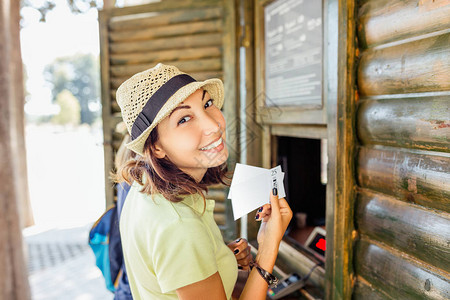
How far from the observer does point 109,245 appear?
192 centimetres

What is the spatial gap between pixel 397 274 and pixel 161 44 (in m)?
2.22

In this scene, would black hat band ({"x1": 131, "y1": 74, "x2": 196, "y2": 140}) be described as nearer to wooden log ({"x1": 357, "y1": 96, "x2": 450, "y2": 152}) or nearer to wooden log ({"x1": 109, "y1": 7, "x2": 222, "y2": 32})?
wooden log ({"x1": 357, "y1": 96, "x2": 450, "y2": 152})

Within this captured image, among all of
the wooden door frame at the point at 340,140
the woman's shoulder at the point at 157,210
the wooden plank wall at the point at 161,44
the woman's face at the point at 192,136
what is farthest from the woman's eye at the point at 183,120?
the wooden plank wall at the point at 161,44

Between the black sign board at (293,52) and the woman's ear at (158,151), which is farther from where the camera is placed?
the black sign board at (293,52)

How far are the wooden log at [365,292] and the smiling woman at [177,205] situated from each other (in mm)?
550

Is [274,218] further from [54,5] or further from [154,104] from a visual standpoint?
[54,5]

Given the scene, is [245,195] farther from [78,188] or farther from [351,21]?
[78,188]

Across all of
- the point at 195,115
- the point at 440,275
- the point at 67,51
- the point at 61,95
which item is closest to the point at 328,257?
the point at 440,275

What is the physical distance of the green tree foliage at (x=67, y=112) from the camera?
23594 mm

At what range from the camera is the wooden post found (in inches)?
126

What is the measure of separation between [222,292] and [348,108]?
0.92 m

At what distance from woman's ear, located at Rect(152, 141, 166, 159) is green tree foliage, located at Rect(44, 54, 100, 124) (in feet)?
82.1

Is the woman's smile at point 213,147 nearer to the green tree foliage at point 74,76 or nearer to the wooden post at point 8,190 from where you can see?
the wooden post at point 8,190

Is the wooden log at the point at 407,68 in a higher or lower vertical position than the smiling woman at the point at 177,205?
higher
